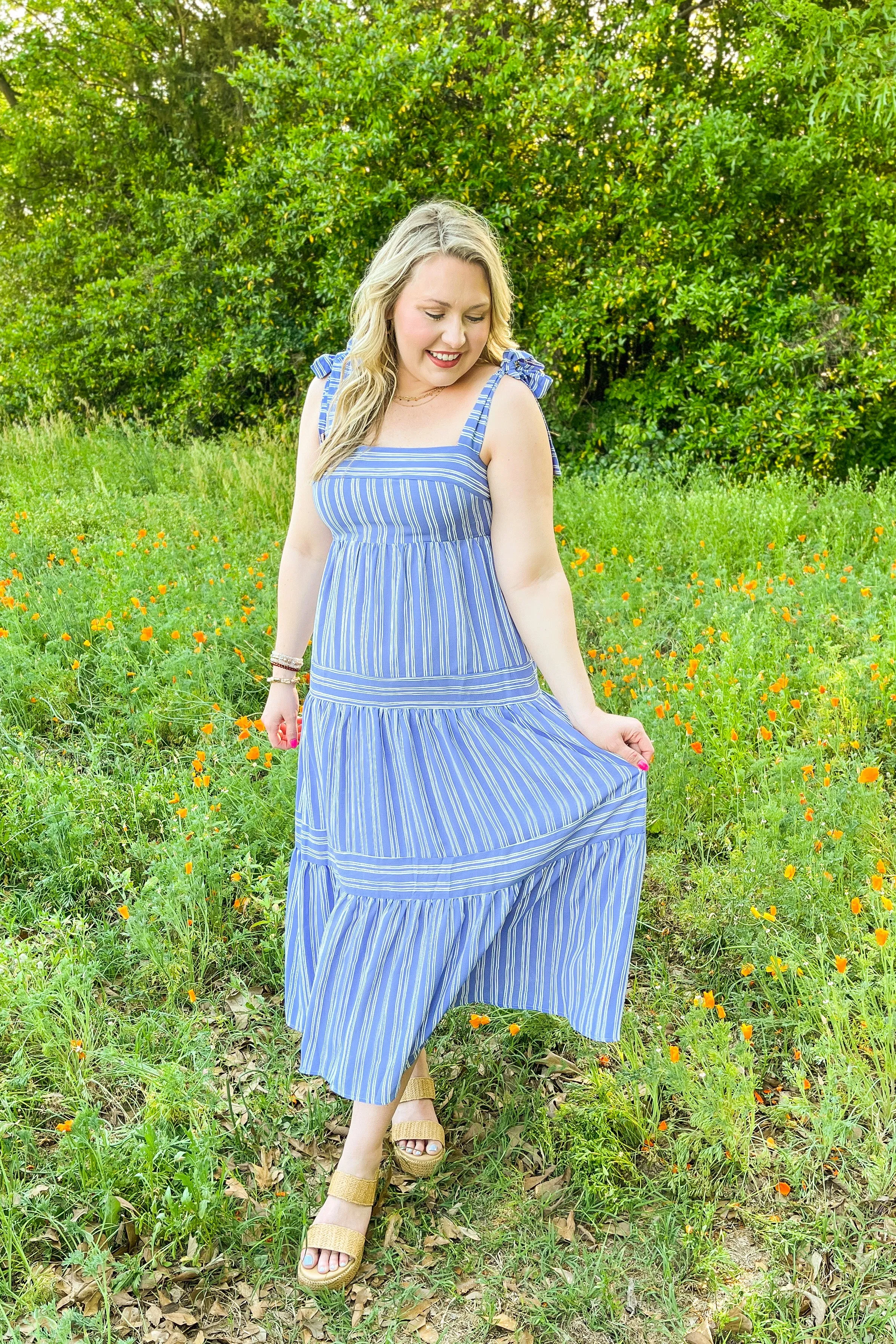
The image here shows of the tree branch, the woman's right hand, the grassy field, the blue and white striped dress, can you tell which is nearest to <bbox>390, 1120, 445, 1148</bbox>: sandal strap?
the grassy field

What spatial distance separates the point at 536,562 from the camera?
207cm

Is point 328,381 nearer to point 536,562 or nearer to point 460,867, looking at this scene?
point 536,562

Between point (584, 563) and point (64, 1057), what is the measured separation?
3.49 meters

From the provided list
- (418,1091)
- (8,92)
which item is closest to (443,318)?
(418,1091)

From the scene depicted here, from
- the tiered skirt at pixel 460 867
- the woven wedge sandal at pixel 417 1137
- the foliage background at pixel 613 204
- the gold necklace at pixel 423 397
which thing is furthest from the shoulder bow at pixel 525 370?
the foliage background at pixel 613 204

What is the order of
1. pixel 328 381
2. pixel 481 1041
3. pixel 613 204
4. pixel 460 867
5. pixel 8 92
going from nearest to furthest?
1. pixel 460 867
2. pixel 328 381
3. pixel 481 1041
4. pixel 613 204
5. pixel 8 92

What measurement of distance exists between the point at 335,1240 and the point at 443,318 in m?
1.96

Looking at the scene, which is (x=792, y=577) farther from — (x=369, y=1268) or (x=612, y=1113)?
(x=369, y=1268)

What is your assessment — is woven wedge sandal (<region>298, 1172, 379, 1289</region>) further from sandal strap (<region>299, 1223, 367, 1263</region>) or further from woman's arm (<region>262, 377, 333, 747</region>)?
woman's arm (<region>262, 377, 333, 747</region>)

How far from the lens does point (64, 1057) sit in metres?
2.50

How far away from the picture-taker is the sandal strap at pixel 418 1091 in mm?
2439

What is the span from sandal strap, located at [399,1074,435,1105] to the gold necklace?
1.62m

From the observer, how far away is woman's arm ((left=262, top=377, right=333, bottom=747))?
88.0 inches

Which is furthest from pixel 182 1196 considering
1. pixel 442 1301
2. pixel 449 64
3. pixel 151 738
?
pixel 449 64
